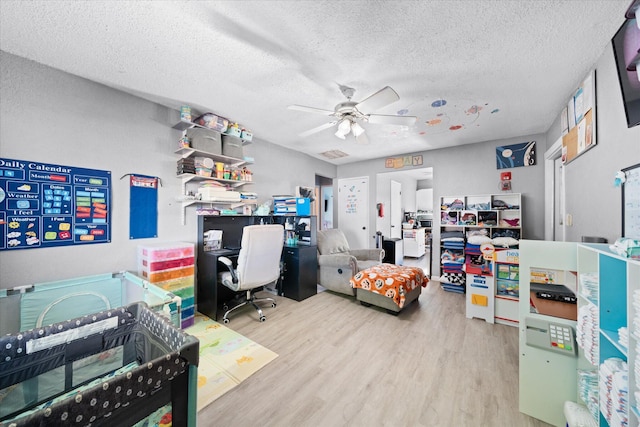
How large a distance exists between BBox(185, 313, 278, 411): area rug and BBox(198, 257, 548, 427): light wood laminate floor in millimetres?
74

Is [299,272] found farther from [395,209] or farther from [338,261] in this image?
[395,209]

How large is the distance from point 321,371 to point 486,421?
44.1 inches

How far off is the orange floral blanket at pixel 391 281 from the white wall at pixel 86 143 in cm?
235

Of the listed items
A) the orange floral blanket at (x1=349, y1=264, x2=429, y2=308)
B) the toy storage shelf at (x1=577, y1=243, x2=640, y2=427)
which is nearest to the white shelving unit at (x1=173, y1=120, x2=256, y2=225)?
the orange floral blanket at (x1=349, y1=264, x2=429, y2=308)

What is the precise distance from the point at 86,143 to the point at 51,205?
641 millimetres

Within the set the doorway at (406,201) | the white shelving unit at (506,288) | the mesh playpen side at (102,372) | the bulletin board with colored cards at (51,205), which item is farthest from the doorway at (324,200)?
the mesh playpen side at (102,372)

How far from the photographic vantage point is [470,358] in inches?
79.2

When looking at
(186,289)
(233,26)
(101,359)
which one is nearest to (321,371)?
(101,359)

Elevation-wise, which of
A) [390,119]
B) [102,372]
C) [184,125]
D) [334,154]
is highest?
[334,154]

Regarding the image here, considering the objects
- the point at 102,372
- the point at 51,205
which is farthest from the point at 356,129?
the point at 51,205

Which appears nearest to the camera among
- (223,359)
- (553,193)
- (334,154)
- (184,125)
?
(223,359)

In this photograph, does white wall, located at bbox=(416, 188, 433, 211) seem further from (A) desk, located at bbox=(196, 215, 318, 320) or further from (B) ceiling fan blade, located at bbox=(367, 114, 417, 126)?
(B) ceiling fan blade, located at bbox=(367, 114, 417, 126)

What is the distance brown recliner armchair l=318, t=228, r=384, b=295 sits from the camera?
3404 mm

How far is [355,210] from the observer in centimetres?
537
